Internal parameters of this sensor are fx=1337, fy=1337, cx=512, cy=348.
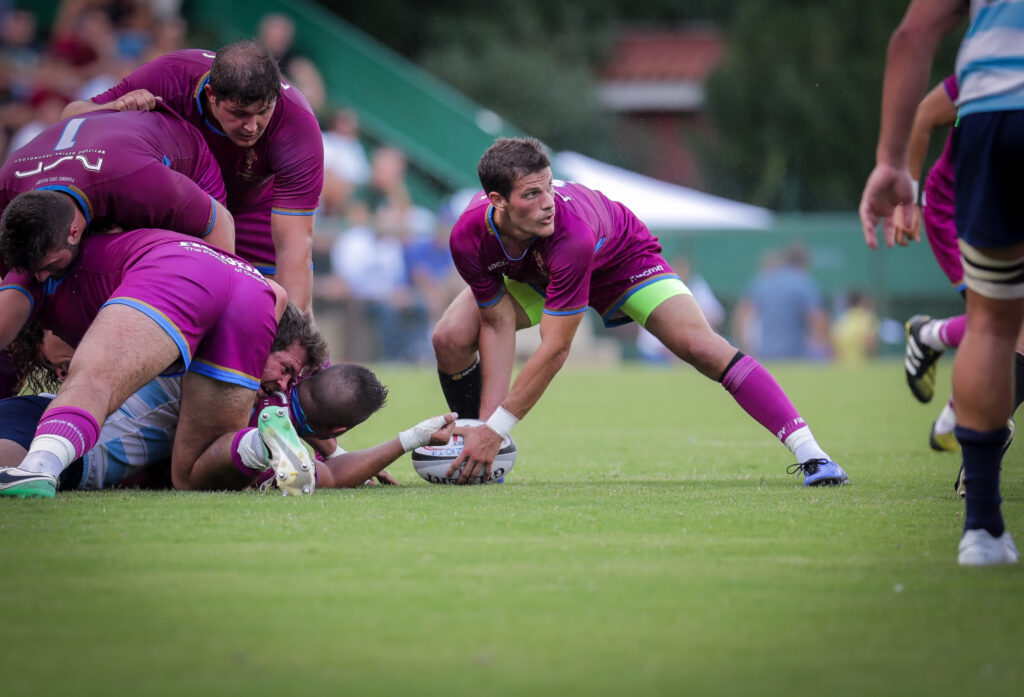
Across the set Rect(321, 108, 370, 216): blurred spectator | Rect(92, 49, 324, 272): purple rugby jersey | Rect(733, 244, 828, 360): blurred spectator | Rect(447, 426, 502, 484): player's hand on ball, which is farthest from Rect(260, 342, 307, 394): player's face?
Rect(733, 244, 828, 360): blurred spectator

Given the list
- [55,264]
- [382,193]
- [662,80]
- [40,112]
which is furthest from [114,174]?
[662,80]

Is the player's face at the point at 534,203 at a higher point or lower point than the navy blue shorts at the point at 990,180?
lower

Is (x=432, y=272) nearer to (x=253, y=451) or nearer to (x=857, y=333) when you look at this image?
(x=857, y=333)

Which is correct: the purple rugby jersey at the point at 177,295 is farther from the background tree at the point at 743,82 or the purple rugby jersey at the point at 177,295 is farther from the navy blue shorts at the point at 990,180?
the background tree at the point at 743,82

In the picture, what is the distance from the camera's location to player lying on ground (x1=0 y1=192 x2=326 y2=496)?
5055 millimetres

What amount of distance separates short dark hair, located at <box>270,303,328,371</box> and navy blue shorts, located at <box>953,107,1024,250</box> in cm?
296

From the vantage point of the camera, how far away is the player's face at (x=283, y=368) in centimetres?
569

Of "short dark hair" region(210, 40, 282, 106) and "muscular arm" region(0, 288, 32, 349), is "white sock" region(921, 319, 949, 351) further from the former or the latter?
"muscular arm" region(0, 288, 32, 349)

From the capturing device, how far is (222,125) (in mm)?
6492

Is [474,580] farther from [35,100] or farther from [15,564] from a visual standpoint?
[35,100]

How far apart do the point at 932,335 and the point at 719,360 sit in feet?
4.70

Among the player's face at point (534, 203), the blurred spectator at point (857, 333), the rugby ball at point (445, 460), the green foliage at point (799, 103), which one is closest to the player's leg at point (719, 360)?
the player's face at point (534, 203)

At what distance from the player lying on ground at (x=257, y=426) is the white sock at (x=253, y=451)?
100 millimetres

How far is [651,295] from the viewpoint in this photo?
6.34 m
